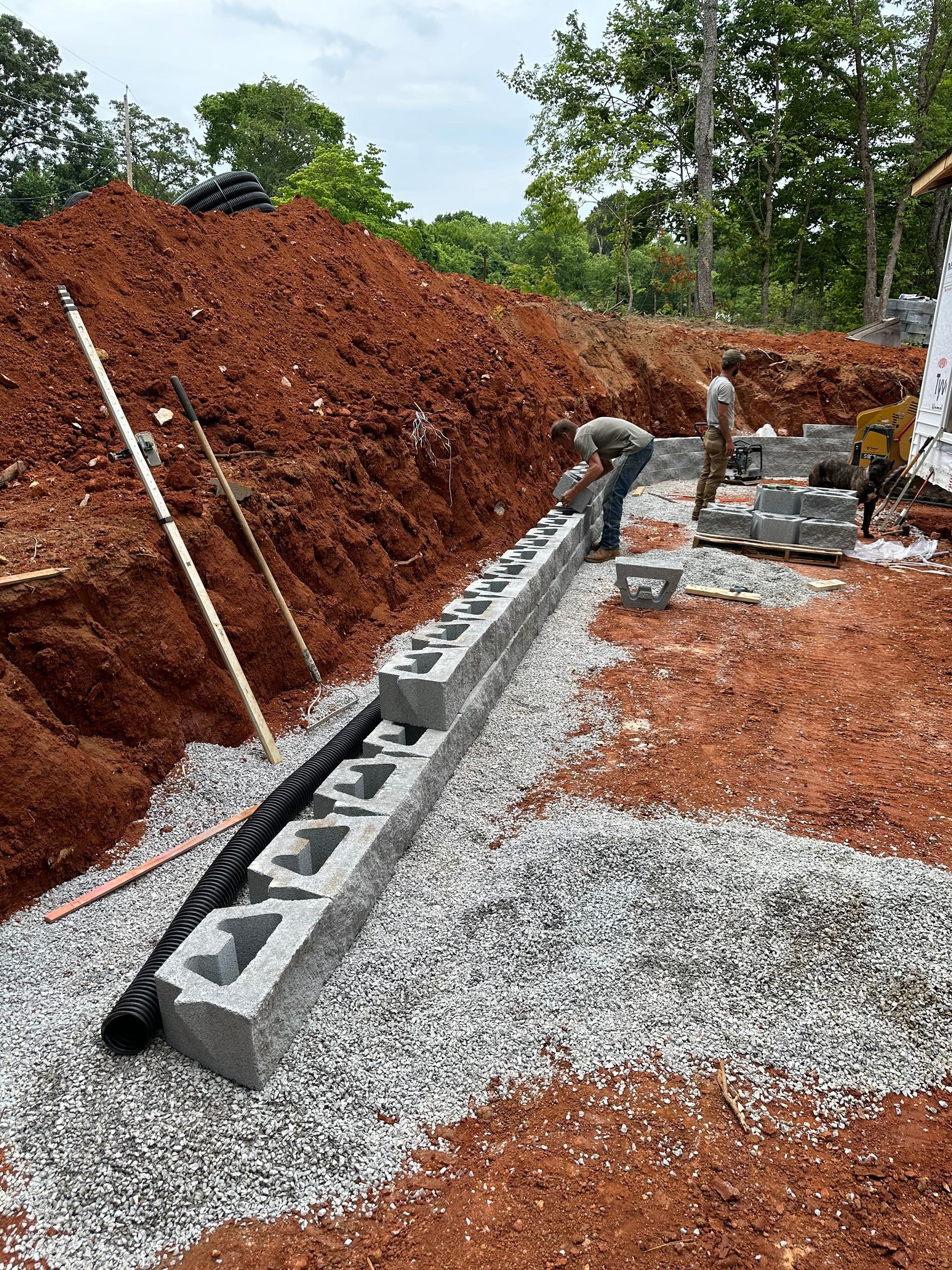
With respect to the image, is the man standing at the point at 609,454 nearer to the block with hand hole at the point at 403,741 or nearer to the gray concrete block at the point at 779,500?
the gray concrete block at the point at 779,500

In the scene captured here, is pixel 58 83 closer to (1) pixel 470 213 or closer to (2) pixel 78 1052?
(1) pixel 470 213

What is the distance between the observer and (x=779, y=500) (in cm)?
1013

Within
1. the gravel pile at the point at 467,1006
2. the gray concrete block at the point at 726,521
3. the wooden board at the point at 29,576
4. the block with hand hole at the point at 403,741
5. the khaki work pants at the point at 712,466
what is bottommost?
the gravel pile at the point at 467,1006

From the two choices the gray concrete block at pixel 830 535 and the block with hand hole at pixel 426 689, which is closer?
the block with hand hole at pixel 426 689

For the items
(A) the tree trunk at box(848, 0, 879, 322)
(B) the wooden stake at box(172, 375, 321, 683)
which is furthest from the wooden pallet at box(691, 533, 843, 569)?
(A) the tree trunk at box(848, 0, 879, 322)

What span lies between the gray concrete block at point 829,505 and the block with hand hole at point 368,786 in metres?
7.74

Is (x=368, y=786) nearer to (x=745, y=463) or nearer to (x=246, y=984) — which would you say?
(x=246, y=984)

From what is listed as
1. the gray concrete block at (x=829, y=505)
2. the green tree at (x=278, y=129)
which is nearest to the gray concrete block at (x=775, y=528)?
the gray concrete block at (x=829, y=505)

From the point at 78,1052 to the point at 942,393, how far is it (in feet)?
42.8

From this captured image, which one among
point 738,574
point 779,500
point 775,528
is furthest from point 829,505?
point 738,574

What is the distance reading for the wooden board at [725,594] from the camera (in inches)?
313

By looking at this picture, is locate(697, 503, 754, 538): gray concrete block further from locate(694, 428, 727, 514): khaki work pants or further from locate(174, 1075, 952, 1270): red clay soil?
locate(174, 1075, 952, 1270): red clay soil

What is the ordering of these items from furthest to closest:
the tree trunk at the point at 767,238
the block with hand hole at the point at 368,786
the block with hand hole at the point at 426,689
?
the tree trunk at the point at 767,238 → the block with hand hole at the point at 426,689 → the block with hand hole at the point at 368,786

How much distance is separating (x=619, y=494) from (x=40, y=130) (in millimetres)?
35997
